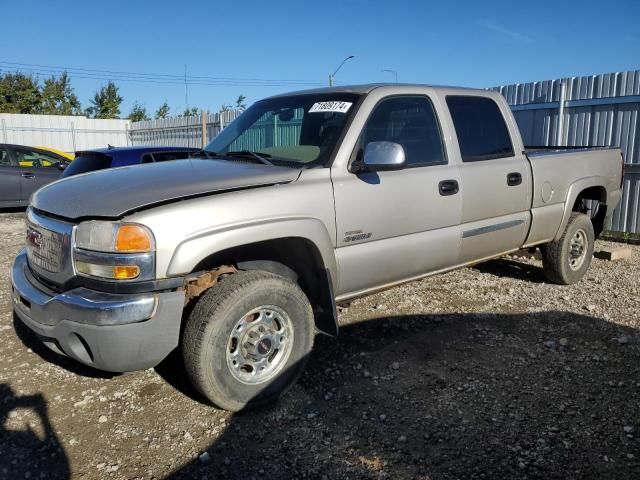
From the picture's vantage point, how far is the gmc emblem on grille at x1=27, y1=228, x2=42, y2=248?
3273 mm

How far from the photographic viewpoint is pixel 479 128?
472cm

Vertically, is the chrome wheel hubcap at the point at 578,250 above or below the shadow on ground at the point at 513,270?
above

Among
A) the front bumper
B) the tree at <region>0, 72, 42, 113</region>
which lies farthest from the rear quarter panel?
the tree at <region>0, 72, 42, 113</region>

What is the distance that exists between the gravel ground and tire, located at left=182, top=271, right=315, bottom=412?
191mm

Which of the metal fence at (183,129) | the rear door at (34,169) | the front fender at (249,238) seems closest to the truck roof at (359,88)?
the front fender at (249,238)

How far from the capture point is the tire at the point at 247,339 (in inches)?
119

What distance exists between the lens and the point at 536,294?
18.5ft

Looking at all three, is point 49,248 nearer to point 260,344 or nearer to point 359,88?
point 260,344

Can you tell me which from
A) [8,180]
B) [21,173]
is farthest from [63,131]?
[8,180]

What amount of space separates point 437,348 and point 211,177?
7.36ft

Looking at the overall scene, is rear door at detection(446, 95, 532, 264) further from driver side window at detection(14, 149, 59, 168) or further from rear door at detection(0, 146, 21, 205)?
driver side window at detection(14, 149, 59, 168)

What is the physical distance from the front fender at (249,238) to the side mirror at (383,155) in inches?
21.9

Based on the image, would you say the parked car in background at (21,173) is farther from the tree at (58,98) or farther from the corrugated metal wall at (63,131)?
the tree at (58,98)

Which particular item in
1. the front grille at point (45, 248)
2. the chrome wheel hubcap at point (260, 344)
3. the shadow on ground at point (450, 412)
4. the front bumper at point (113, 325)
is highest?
the front grille at point (45, 248)
